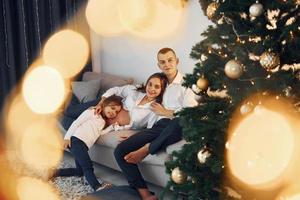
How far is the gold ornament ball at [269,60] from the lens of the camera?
1.52 metres

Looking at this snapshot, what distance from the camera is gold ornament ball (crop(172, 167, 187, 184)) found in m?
1.79

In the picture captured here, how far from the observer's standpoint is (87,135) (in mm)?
3189

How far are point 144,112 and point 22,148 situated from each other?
4.92 ft

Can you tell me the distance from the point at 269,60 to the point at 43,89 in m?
3.20

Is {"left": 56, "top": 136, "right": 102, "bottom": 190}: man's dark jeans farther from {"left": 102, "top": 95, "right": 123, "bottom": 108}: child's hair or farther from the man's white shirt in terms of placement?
the man's white shirt

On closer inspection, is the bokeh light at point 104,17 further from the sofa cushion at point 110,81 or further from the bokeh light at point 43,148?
the bokeh light at point 43,148

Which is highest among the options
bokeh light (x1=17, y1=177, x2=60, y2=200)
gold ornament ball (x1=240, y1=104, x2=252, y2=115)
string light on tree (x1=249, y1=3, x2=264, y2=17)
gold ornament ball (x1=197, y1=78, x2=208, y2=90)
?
string light on tree (x1=249, y1=3, x2=264, y2=17)

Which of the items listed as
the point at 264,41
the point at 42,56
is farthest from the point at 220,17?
the point at 42,56

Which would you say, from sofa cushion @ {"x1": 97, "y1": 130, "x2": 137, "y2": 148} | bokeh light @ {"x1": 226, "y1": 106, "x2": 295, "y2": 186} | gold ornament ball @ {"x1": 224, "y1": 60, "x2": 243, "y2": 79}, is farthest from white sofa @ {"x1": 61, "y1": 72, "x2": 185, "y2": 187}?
gold ornament ball @ {"x1": 224, "y1": 60, "x2": 243, "y2": 79}

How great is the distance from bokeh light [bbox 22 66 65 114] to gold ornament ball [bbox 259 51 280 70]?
115 inches

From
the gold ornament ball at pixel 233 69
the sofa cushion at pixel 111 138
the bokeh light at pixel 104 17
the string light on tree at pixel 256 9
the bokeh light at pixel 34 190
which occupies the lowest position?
the bokeh light at pixel 34 190

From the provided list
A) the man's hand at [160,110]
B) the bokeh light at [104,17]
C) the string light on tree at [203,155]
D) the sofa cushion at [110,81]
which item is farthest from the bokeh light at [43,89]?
the string light on tree at [203,155]

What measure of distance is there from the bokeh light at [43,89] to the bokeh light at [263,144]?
2.78 meters

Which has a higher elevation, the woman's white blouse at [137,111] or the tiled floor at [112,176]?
the woman's white blouse at [137,111]
